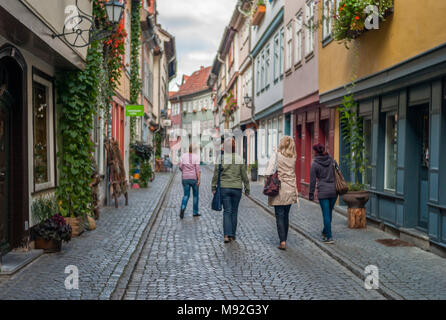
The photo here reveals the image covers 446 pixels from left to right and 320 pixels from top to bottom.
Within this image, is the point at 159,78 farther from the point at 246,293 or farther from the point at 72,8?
the point at 246,293

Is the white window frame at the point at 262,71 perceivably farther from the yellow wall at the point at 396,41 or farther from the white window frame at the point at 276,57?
the yellow wall at the point at 396,41

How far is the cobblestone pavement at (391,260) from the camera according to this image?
6.42 metres

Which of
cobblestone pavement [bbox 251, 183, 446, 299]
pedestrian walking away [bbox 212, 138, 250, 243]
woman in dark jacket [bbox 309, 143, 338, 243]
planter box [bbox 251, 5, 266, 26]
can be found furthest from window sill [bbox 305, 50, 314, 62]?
planter box [bbox 251, 5, 266, 26]

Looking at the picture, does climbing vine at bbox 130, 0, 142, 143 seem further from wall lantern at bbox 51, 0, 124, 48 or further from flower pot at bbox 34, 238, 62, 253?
flower pot at bbox 34, 238, 62, 253

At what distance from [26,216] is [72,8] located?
11.3ft

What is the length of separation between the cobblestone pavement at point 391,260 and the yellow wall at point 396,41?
3.05 meters

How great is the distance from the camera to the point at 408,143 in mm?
10078

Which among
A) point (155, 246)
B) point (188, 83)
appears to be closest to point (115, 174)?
point (155, 246)

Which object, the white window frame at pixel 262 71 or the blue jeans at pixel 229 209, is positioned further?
the white window frame at pixel 262 71

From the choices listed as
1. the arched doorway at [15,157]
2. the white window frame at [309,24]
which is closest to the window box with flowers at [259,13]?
the white window frame at [309,24]

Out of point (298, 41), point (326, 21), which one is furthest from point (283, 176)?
point (298, 41)

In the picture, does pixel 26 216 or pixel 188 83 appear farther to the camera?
pixel 188 83

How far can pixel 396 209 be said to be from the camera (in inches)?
410
